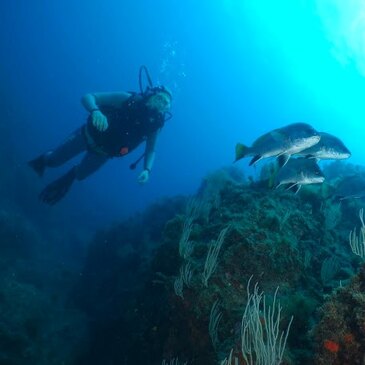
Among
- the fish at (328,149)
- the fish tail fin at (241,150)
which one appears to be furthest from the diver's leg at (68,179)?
the fish at (328,149)

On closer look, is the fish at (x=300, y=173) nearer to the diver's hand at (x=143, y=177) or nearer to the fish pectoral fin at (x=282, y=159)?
the fish pectoral fin at (x=282, y=159)

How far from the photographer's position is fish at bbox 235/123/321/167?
153 inches

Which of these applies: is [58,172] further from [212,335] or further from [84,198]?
[212,335]

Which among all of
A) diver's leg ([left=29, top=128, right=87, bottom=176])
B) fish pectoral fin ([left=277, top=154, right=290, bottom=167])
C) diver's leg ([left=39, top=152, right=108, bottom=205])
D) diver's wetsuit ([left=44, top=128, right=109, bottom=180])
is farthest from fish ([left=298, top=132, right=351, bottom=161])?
diver's leg ([left=29, top=128, right=87, bottom=176])

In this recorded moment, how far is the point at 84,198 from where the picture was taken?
32.0 meters

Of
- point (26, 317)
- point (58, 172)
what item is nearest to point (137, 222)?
point (26, 317)

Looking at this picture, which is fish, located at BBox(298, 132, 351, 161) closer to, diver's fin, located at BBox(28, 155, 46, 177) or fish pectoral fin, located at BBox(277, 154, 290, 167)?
fish pectoral fin, located at BBox(277, 154, 290, 167)

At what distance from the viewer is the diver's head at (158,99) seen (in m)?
8.66

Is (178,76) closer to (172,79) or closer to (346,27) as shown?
(172,79)

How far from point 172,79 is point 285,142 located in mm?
123086

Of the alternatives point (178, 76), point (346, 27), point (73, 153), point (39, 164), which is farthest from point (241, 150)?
point (178, 76)

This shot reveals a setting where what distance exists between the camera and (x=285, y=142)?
3996 millimetres

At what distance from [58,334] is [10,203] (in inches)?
559

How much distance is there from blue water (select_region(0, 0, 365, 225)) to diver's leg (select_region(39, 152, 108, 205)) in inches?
612
